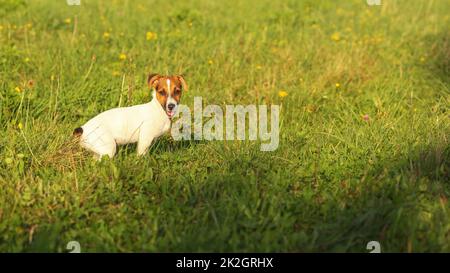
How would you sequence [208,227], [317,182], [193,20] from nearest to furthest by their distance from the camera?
[208,227], [317,182], [193,20]

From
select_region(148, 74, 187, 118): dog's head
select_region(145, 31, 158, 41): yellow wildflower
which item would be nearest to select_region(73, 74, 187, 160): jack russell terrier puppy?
select_region(148, 74, 187, 118): dog's head

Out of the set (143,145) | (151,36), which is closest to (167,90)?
(143,145)

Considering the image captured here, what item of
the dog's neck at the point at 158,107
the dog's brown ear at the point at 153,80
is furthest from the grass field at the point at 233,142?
the dog's brown ear at the point at 153,80

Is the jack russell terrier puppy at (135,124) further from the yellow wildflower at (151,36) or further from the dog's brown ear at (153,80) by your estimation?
the yellow wildflower at (151,36)

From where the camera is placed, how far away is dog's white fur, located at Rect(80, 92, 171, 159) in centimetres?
448

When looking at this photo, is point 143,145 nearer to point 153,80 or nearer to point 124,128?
point 124,128

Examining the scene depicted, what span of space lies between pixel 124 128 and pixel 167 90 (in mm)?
467

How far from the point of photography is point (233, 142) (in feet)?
16.4

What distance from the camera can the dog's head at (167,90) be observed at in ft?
15.2

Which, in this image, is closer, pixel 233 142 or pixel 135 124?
pixel 135 124

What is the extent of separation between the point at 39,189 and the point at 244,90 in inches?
119

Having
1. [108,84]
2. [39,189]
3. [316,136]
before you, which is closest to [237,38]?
[108,84]
